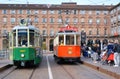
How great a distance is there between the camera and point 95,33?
5349 inches

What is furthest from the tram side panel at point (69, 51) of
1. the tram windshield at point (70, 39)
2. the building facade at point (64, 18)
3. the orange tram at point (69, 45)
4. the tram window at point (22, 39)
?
the building facade at point (64, 18)

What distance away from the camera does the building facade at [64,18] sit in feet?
431

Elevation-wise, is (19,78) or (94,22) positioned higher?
(94,22)

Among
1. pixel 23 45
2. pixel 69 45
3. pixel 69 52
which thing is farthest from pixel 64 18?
pixel 23 45

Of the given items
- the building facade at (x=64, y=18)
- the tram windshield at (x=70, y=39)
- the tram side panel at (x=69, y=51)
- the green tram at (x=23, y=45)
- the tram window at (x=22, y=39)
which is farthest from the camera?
the building facade at (x=64, y=18)

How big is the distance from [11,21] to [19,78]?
117m

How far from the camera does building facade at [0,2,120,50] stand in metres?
131

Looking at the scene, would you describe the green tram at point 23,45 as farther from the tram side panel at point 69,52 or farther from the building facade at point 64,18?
the building facade at point 64,18

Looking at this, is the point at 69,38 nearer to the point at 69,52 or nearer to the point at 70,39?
the point at 70,39

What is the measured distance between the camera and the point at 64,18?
133m

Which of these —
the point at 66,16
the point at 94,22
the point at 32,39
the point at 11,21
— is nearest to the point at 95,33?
the point at 94,22

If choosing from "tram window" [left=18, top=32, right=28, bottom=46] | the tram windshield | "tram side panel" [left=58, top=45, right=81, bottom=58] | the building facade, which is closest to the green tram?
"tram window" [left=18, top=32, right=28, bottom=46]

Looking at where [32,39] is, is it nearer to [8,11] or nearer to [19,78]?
[19,78]

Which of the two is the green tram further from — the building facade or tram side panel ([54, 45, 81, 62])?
the building facade
